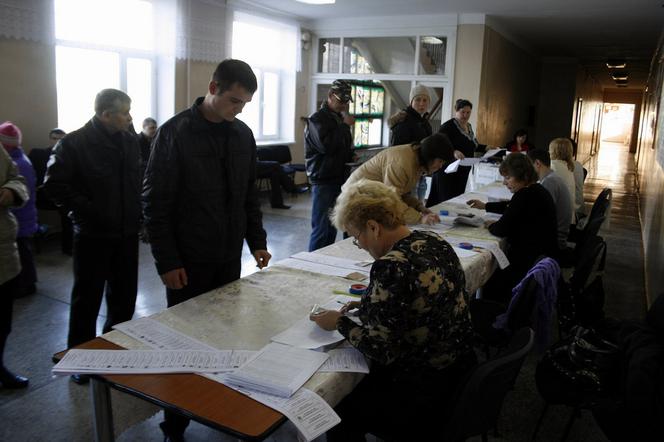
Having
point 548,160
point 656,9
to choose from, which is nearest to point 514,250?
point 548,160

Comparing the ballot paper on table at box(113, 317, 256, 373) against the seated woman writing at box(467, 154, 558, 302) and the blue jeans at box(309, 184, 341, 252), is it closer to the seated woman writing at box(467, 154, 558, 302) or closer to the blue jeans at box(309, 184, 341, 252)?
the seated woman writing at box(467, 154, 558, 302)

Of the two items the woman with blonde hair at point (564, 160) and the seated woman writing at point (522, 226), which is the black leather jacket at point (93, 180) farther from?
the woman with blonde hair at point (564, 160)

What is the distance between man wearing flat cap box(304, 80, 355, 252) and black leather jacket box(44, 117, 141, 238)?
5.06 feet

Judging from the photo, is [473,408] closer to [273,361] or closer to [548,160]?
[273,361]

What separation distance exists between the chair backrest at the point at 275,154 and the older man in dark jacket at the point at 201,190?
20.9ft

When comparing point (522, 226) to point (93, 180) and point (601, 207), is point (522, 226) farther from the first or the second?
point (93, 180)

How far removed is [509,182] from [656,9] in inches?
240

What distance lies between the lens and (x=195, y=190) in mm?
2055

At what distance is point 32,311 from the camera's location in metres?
3.57

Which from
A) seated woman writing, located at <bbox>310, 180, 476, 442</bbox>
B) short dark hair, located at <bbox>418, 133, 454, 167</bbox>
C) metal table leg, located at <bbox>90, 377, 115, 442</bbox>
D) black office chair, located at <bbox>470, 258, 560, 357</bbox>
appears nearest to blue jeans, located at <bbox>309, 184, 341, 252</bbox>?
short dark hair, located at <bbox>418, 133, 454, 167</bbox>

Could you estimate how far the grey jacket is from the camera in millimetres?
2348

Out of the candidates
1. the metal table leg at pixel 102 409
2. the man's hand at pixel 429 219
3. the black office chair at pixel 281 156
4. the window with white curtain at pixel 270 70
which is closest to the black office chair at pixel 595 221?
the man's hand at pixel 429 219

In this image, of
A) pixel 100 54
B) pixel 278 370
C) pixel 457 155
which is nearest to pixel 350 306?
pixel 278 370

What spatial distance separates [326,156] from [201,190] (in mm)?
2018
